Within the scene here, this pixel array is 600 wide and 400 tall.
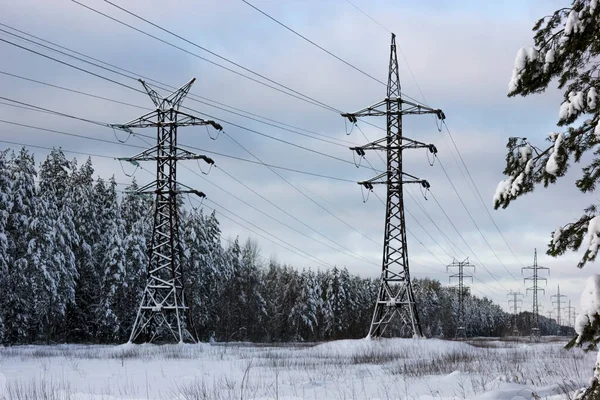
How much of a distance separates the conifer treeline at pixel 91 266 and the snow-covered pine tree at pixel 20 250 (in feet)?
0.21

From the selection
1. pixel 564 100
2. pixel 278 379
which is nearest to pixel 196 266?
pixel 278 379

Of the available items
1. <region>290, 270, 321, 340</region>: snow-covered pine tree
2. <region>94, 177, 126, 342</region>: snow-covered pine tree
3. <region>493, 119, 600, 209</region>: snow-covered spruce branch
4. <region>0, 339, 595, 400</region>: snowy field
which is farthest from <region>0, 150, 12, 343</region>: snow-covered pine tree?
<region>290, 270, 321, 340</region>: snow-covered pine tree

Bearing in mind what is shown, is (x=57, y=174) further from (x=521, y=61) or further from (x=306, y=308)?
(x=521, y=61)

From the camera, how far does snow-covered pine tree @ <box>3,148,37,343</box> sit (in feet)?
128

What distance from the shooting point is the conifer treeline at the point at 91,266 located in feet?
131

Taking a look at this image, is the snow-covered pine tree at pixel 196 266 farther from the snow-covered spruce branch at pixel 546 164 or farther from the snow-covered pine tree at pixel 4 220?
the snow-covered spruce branch at pixel 546 164

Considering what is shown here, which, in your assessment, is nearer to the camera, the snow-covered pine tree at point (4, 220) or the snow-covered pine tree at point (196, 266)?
the snow-covered pine tree at point (4, 220)

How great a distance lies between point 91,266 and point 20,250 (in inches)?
383

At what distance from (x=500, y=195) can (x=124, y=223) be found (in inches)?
1889

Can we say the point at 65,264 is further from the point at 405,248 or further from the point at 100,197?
the point at 405,248

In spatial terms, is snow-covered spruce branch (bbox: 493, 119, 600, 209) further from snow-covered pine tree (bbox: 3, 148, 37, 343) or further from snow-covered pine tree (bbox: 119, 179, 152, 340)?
snow-covered pine tree (bbox: 119, 179, 152, 340)

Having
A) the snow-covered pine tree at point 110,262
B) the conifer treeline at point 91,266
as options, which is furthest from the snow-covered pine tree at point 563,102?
the snow-covered pine tree at point 110,262

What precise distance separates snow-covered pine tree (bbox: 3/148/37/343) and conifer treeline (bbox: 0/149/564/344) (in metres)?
0.06

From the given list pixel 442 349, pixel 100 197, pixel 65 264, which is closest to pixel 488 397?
pixel 442 349
